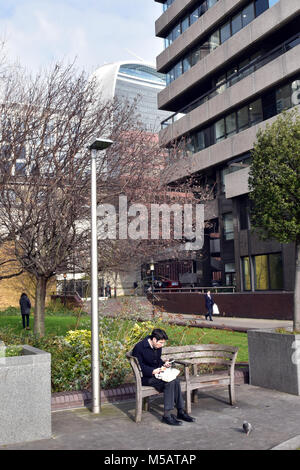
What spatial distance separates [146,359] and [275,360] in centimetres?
257

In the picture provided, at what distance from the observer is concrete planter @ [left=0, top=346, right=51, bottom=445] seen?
17.5 feet

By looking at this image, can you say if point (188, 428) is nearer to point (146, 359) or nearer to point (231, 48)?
point (146, 359)

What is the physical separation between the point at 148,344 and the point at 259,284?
2338 centimetres

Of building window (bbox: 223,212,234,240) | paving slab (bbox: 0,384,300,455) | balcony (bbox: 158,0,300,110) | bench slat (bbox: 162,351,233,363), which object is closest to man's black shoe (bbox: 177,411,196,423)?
paving slab (bbox: 0,384,300,455)

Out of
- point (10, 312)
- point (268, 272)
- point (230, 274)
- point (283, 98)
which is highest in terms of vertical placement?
point (283, 98)

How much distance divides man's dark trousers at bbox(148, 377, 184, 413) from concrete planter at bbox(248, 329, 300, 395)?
7.20 ft

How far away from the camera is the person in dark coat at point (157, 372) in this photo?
6.00 m

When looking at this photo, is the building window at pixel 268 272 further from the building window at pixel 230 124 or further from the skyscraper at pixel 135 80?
the skyscraper at pixel 135 80

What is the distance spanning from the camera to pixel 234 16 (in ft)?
107

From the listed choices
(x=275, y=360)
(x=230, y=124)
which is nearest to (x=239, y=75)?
(x=230, y=124)

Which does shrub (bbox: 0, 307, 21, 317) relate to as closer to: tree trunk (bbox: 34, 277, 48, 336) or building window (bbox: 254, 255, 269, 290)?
tree trunk (bbox: 34, 277, 48, 336)

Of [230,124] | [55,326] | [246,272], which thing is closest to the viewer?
[55,326]

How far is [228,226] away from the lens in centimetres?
3319
